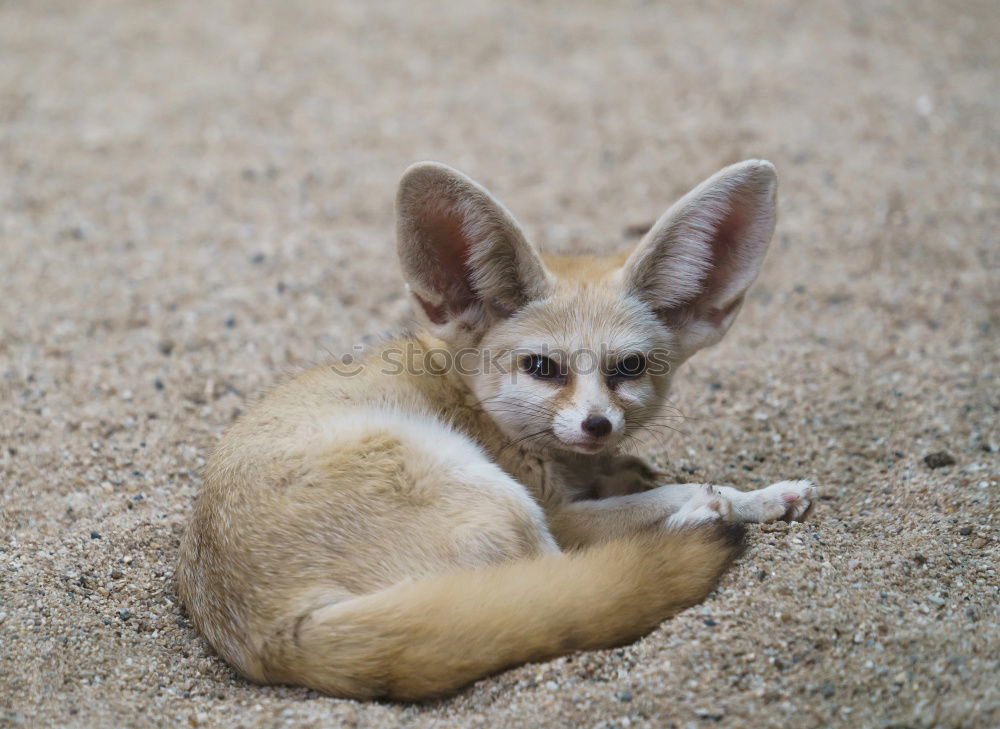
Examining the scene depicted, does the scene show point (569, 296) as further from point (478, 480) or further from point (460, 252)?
point (478, 480)

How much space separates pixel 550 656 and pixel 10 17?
793 centimetres

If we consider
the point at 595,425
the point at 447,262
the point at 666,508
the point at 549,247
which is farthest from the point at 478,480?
the point at 549,247

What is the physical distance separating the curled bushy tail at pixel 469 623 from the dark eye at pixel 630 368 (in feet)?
2.20

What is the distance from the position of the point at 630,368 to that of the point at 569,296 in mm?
300

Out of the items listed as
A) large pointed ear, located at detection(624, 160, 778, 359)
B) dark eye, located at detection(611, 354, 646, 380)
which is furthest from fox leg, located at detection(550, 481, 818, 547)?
large pointed ear, located at detection(624, 160, 778, 359)

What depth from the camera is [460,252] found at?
3188 millimetres

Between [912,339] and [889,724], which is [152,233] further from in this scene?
[889,724]

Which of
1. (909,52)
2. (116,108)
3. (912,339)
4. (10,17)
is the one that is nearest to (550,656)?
(912,339)

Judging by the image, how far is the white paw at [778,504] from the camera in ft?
10.1

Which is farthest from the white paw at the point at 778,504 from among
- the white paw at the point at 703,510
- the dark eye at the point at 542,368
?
the dark eye at the point at 542,368

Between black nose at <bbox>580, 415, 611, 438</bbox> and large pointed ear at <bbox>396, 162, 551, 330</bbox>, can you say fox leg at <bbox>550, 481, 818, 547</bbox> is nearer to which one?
black nose at <bbox>580, 415, 611, 438</bbox>

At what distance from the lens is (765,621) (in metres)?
A: 2.59

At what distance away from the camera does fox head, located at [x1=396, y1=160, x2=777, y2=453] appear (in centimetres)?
302

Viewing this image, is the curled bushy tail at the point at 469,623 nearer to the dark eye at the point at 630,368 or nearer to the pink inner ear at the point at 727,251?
the dark eye at the point at 630,368
